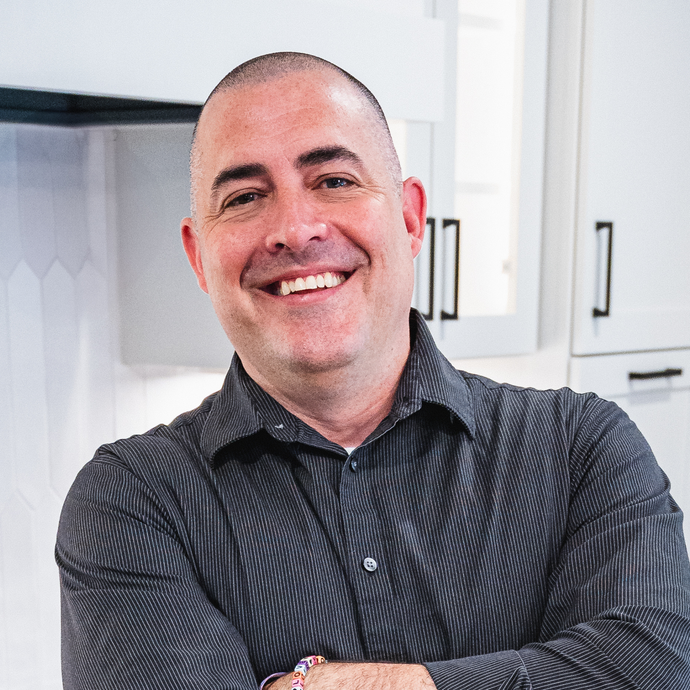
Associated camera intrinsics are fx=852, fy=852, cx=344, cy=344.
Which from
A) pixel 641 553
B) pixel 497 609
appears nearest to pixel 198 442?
pixel 497 609

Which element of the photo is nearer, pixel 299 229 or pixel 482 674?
pixel 482 674

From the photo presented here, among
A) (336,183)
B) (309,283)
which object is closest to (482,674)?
(309,283)

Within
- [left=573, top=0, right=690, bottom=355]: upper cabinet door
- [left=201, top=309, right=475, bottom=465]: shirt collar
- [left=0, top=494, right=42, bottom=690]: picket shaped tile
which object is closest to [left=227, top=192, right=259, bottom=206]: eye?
[left=201, top=309, right=475, bottom=465]: shirt collar

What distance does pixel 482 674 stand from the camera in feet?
2.69

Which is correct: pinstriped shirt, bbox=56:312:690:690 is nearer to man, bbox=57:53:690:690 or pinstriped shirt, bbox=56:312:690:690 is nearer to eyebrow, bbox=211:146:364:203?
man, bbox=57:53:690:690

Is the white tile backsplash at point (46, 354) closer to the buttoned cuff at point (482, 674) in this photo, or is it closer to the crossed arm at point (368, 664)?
the crossed arm at point (368, 664)

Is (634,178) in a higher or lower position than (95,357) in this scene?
higher

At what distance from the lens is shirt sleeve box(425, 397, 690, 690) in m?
0.83

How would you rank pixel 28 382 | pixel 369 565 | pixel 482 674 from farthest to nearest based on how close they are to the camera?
pixel 28 382 < pixel 369 565 < pixel 482 674

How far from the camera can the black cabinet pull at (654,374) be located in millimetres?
1860

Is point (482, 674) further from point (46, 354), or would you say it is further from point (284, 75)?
point (46, 354)

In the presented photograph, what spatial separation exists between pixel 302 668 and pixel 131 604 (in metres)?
0.18

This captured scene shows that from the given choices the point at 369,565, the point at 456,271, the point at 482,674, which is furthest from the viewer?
the point at 456,271

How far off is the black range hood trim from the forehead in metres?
0.06
